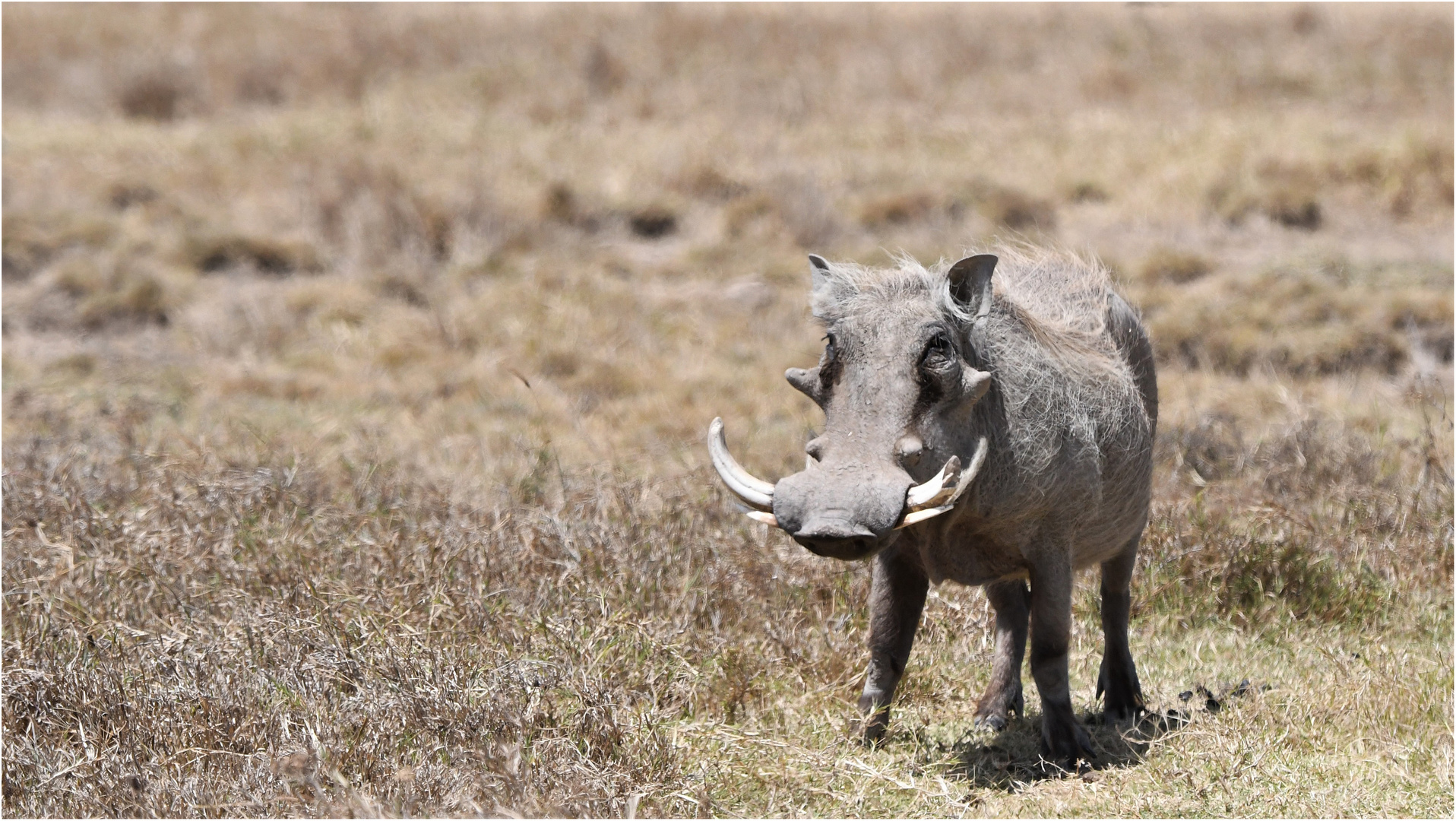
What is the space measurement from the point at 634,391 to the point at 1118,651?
474 cm

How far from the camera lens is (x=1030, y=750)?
4.37m

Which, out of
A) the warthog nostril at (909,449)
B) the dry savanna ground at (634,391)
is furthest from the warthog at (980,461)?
the dry savanna ground at (634,391)

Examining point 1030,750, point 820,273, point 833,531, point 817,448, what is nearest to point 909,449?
point 817,448

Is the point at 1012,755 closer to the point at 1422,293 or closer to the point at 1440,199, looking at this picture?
the point at 1422,293

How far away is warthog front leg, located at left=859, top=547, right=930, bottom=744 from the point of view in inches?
166

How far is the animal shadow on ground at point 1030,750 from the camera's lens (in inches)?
163

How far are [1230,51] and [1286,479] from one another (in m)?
12.0

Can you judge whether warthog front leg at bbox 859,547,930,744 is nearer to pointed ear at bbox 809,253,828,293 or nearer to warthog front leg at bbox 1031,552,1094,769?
warthog front leg at bbox 1031,552,1094,769

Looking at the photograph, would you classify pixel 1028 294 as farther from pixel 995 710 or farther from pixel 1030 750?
pixel 1030 750

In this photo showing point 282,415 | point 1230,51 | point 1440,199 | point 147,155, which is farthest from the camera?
point 1230,51

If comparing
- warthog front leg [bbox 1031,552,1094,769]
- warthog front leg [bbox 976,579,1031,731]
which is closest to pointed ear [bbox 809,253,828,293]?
warthog front leg [bbox 1031,552,1094,769]

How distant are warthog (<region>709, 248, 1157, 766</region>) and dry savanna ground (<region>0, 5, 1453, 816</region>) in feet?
1.06

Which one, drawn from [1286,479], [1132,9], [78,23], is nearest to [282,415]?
[1286,479]

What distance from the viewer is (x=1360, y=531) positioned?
588 centimetres
